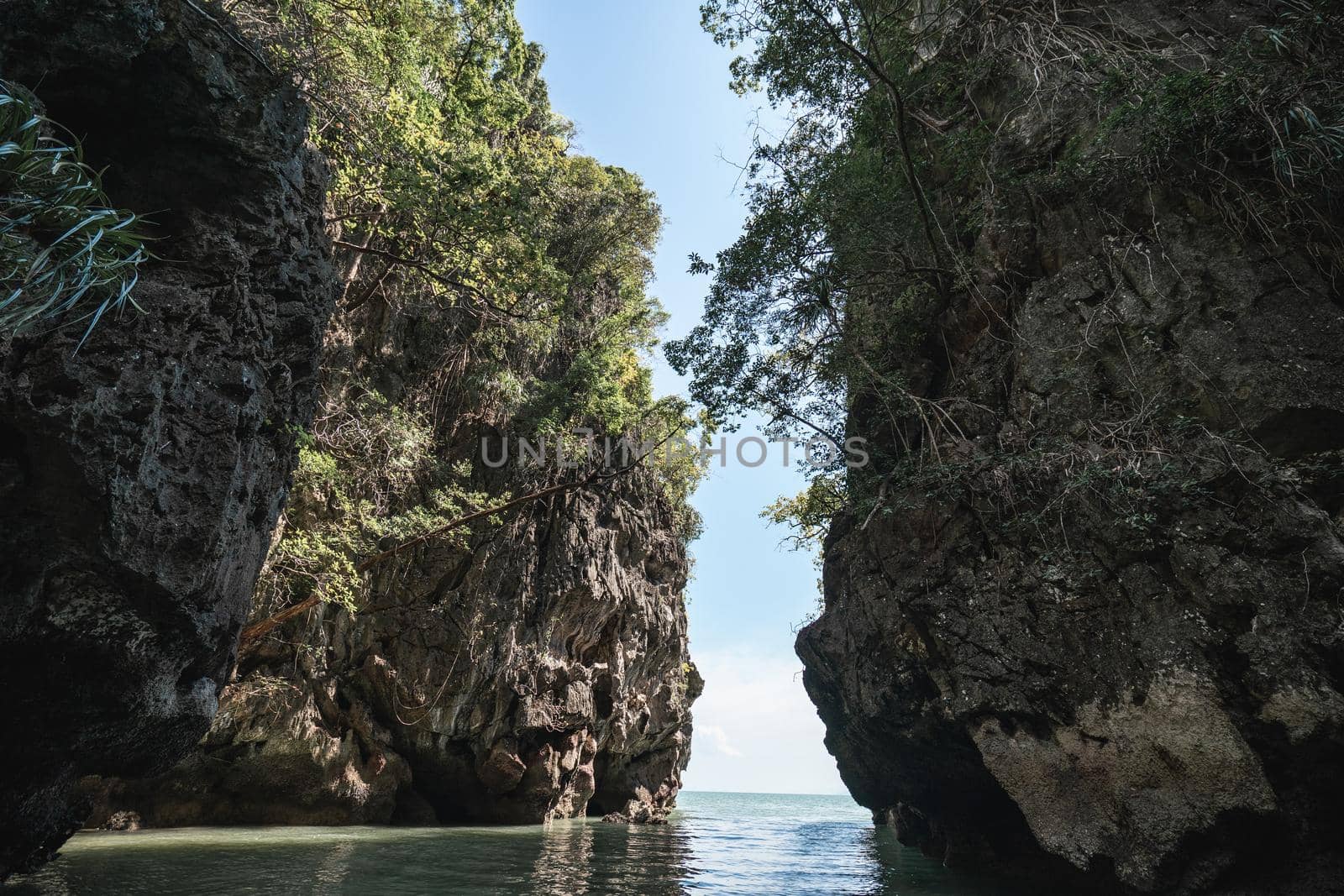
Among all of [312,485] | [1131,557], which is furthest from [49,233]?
[1131,557]

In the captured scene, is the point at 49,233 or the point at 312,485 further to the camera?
the point at 312,485

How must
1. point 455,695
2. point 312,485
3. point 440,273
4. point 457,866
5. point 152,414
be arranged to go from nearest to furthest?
point 152,414, point 457,866, point 440,273, point 312,485, point 455,695

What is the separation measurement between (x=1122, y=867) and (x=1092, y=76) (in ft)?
33.8

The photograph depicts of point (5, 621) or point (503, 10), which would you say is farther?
point (503, 10)

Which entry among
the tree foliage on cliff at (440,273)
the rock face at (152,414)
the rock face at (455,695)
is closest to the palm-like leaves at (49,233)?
the rock face at (152,414)

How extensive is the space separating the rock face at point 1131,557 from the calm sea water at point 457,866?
2.43 m

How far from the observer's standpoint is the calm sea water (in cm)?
652

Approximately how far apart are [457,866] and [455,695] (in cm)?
668

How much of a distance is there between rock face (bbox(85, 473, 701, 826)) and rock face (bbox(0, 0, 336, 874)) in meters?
7.22

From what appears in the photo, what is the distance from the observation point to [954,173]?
10.8 meters

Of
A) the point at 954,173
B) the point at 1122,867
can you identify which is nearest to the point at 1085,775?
the point at 1122,867

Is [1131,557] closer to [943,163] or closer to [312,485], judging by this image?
[943,163]

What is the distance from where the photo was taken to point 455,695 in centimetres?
1472

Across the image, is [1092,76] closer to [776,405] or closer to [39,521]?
[776,405]
